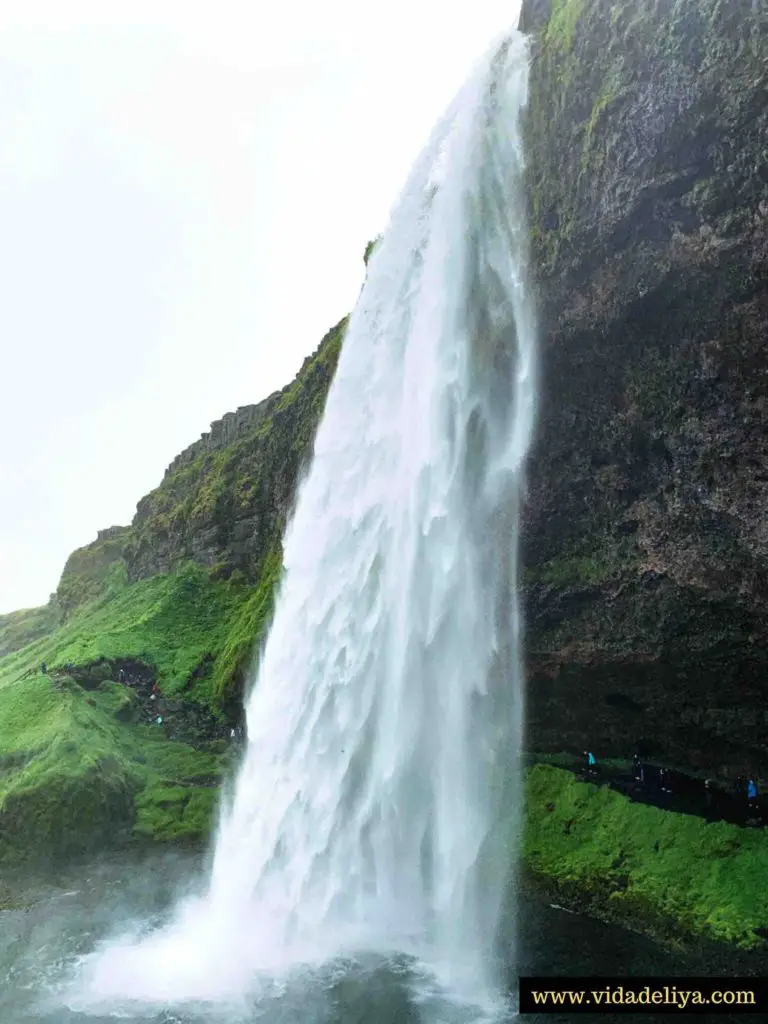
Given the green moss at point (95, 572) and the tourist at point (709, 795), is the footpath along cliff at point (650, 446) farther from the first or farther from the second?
the green moss at point (95, 572)

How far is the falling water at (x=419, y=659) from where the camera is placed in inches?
570

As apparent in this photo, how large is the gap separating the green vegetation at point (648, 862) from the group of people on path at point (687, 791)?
0.22 metres

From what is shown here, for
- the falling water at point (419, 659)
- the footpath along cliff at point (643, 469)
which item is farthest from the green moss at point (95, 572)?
the falling water at point (419, 659)

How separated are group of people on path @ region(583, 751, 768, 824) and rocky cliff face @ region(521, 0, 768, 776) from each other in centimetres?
36

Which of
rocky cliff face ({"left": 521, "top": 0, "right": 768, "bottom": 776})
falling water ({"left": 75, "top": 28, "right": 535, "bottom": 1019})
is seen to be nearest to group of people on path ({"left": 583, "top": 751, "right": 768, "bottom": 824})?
rocky cliff face ({"left": 521, "top": 0, "right": 768, "bottom": 776})

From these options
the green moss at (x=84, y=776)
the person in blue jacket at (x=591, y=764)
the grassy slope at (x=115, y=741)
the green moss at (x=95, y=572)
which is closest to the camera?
the person in blue jacket at (x=591, y=764)

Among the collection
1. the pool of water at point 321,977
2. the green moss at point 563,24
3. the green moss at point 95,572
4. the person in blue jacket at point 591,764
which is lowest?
the pool of water at point 321,977

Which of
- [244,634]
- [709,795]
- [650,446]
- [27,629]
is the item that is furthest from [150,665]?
[27,629]

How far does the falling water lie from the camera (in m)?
14.5

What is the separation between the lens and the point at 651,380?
46.3ft

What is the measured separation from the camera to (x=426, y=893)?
14.6 metres

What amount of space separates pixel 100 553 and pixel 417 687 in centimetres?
3312

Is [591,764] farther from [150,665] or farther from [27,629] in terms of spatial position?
[27,629]

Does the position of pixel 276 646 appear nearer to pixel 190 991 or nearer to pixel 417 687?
pixel 417 687
